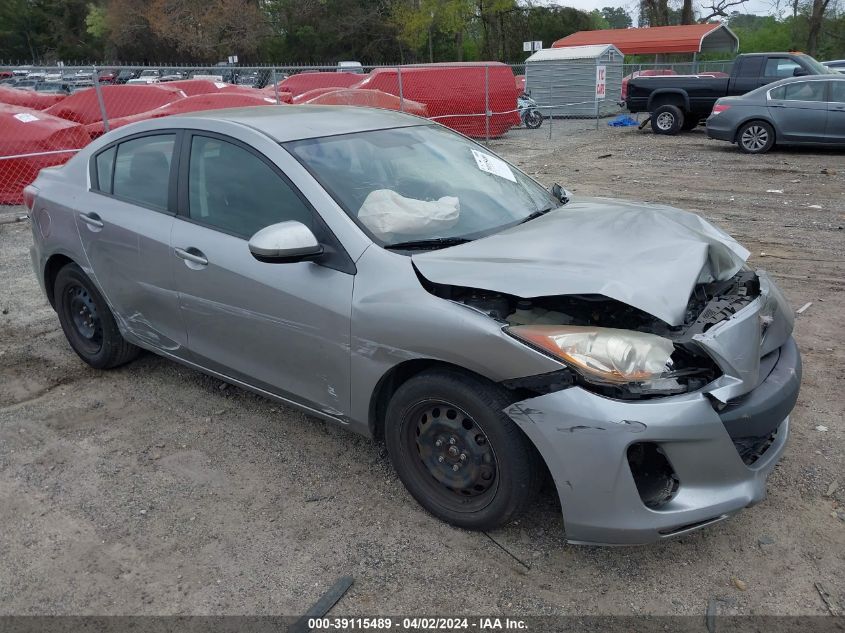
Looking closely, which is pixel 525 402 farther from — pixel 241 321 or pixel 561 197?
pixel 561 197

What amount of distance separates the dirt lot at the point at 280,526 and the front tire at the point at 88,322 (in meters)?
0.16

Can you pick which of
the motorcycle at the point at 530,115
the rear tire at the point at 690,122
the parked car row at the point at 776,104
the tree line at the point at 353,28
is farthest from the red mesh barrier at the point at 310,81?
the tree line at the point at 353,28

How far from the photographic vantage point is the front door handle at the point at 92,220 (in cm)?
409

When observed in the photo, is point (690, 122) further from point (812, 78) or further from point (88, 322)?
point (88, 322)

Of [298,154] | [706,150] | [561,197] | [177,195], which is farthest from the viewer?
[706,150]

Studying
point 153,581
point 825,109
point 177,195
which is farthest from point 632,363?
point 825,109

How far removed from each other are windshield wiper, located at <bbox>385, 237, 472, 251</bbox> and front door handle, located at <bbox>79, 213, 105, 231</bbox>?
6.72 ft

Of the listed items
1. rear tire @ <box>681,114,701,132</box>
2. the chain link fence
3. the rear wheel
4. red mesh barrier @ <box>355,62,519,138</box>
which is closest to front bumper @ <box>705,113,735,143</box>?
the rear wheel

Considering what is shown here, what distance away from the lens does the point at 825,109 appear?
43.8ft

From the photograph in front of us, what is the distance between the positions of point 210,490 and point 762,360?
255 cm

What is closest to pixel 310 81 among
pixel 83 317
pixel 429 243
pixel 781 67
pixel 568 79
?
pixel 568 79

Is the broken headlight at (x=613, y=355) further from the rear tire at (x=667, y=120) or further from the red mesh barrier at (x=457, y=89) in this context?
the rear tire at (x=667, y=120)

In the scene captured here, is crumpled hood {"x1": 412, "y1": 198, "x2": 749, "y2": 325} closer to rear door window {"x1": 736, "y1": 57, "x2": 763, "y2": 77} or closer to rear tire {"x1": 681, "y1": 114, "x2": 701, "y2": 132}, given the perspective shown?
rear door window {"x1": 736, "y1": 57, "x2": 763, "y2": 77}

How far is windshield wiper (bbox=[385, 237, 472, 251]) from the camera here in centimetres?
304
